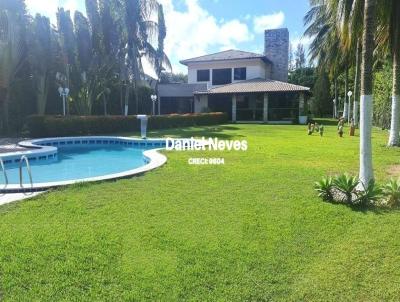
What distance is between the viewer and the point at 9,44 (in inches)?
878

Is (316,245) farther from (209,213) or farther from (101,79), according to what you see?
(101,79)

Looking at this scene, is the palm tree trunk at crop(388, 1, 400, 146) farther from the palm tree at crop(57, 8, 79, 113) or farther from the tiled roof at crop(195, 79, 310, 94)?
the palm tree at crop(57, 8, 79, 113)

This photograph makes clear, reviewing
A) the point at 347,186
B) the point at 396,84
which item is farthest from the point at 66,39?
the point at 347,186

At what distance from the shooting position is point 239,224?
5.62 meters

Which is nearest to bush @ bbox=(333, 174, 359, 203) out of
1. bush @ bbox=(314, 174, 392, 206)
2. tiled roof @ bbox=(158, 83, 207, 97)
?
bush @ bbox=(314, 174, 392, 206)

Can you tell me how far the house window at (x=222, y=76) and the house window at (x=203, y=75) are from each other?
2.68 ft

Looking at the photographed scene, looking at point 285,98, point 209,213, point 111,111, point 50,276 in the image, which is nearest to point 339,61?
point 285,98

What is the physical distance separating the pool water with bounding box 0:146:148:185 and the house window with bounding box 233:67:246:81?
83.1ft

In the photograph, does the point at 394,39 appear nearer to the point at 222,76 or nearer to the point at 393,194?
the point at 393,194

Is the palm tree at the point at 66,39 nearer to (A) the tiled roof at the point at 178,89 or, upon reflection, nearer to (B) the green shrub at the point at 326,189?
(A) the tiled roof at the point at 178,89

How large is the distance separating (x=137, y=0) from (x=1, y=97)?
12692mm

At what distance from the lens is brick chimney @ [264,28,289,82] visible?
43.1 metres

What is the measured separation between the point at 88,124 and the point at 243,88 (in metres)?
18.9

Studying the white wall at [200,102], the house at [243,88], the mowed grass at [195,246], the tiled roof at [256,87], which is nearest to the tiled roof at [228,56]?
the house at [243,88]
